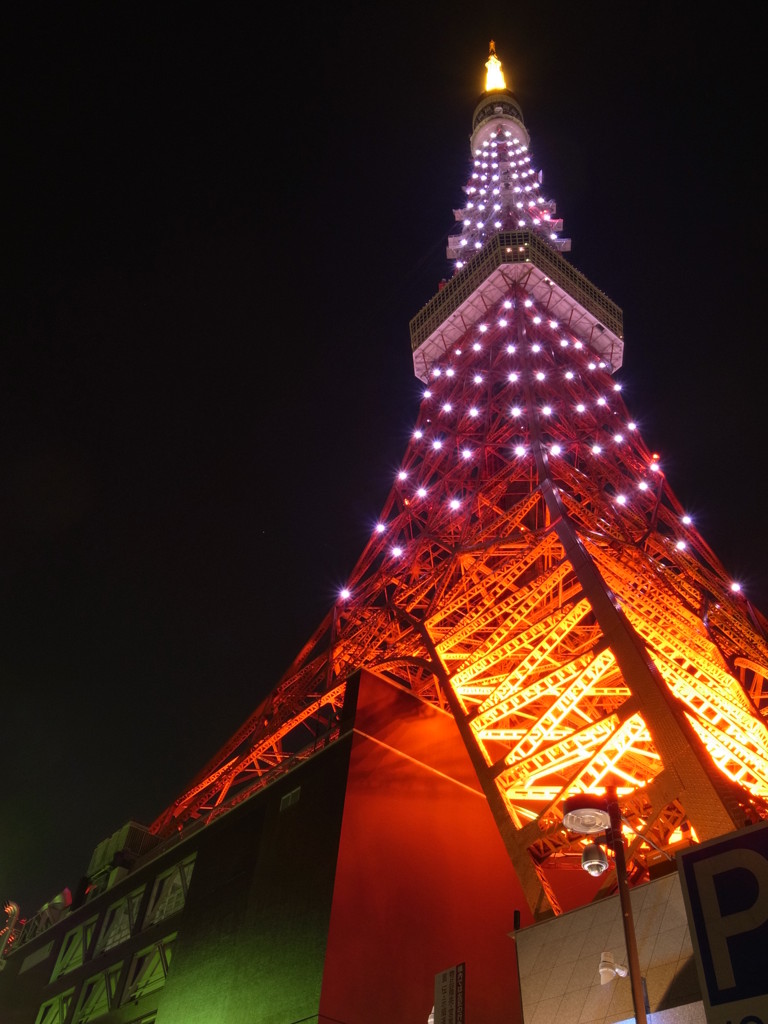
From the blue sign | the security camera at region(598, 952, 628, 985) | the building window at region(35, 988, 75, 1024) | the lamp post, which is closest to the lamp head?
the lamp post

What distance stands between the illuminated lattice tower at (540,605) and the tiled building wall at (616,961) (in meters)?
0.88

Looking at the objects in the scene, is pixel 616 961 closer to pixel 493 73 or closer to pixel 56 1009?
pixel 56 1009

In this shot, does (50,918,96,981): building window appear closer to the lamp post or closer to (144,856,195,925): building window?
(144,856,195,925): building window

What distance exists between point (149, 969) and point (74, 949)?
5.59 meters

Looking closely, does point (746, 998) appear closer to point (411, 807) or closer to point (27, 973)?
point (411, 807)

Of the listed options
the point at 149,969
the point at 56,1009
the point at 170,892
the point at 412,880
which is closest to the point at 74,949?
the point at 56,1009

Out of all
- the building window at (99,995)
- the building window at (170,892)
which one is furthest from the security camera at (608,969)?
the building window at (99,995)

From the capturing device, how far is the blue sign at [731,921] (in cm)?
498

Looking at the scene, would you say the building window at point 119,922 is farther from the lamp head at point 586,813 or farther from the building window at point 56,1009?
the lamp head at point 586,813

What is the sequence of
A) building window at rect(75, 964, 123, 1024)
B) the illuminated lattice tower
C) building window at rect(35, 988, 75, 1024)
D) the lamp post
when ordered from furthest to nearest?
1. building window at rect(35, 988, 75, 1024)
2. building window at rect(75, 964, 123, 1024)
3. the illuminated lattice tower
4. the lamp post

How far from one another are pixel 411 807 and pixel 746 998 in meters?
10.7

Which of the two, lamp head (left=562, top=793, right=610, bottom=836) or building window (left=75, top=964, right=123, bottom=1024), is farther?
building window (left=75, top=964, right=123, bottom=1024)

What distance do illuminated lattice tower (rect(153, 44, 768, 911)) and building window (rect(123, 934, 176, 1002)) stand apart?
2932 mm

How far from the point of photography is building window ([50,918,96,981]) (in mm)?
21188
